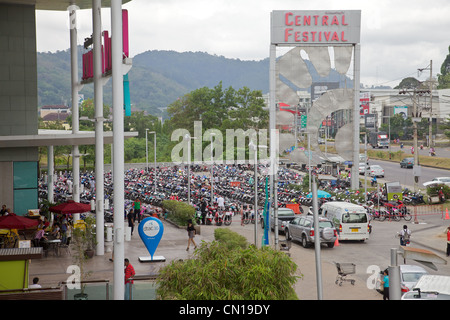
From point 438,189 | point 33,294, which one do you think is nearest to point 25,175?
point 33,294

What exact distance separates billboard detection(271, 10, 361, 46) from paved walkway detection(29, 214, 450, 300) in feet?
55.3

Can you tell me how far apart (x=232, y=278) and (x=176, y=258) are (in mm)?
9108

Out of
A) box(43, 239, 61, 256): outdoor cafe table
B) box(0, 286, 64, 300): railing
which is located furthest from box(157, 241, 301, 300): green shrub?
box(43, 239, 61, 256): outdoor cafe table

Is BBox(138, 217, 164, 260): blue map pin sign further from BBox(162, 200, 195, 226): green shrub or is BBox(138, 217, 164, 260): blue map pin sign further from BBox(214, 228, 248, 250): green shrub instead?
BBox(162, 200, 195, 226): green shrub

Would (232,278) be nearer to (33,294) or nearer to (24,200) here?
(33,294)

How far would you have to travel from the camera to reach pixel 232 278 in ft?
35.1

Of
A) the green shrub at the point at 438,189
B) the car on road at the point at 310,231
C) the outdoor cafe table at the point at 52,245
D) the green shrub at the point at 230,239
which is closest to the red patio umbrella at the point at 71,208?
the outdoor cafe table at the point at 52,245

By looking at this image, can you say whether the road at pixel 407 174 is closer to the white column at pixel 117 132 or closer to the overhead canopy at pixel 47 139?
the overhead canopy at pixel 47 139

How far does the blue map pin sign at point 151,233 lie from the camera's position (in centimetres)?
1891

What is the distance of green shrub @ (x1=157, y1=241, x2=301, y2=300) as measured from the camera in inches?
405

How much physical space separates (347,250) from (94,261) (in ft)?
33.8

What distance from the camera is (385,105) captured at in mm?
119312

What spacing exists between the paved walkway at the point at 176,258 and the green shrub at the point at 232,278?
6.26 feet
